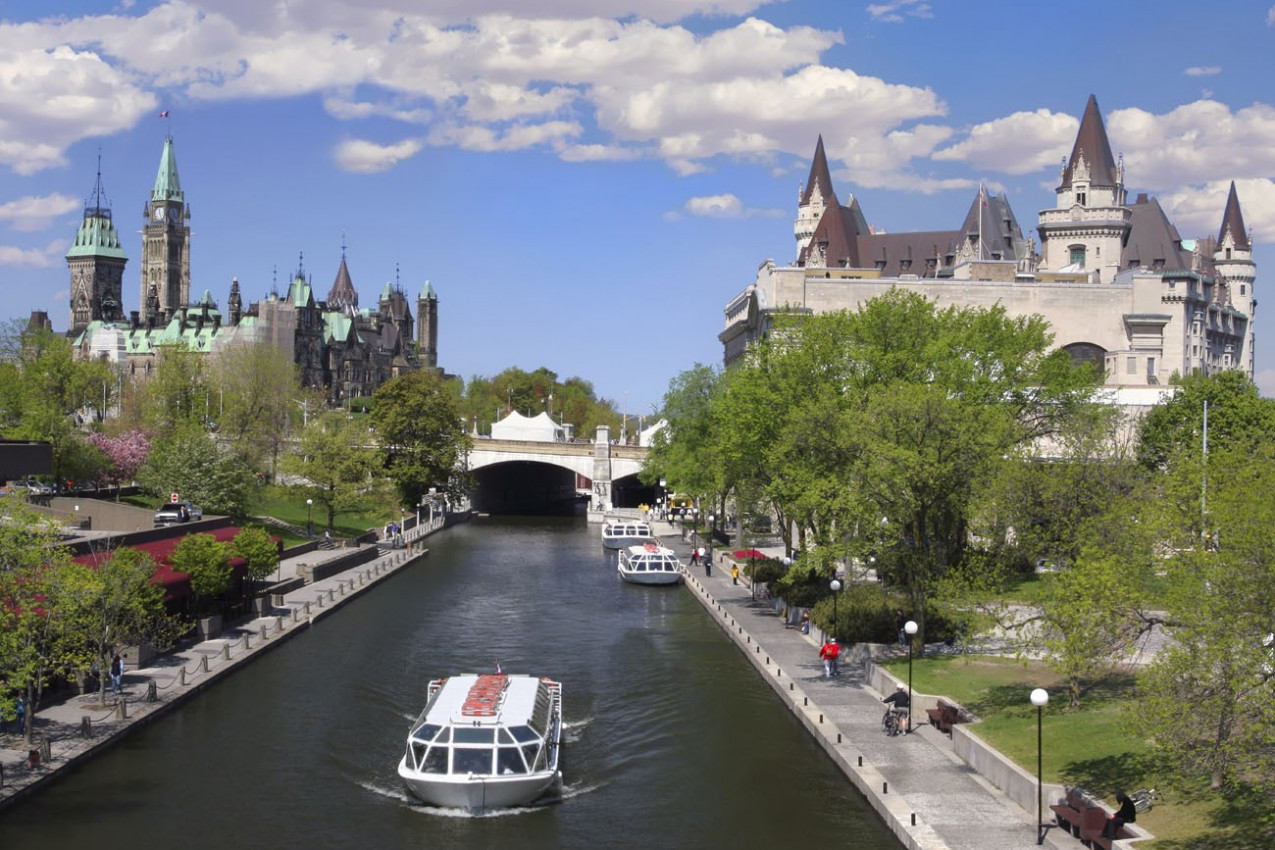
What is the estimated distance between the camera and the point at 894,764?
30.8 m

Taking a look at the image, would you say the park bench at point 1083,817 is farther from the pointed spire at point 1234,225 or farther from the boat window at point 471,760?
the pointed spire at point 1234,225

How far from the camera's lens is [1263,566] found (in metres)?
22.2

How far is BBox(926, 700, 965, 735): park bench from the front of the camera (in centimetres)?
3300

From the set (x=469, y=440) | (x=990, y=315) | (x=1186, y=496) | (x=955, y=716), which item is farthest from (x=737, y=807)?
(x=469, y=440)

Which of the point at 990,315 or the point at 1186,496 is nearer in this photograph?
the point at 1186,496

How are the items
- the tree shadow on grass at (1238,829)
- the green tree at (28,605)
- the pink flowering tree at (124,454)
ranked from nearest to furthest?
the tree shadow on grass at (1238,829), the green tree at (28,605), the pink flowering tree at (124,454)

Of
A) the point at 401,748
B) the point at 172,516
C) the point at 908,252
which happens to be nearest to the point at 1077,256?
the point at 908,252

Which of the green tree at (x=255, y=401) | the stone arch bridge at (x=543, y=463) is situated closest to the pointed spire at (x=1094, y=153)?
the stone arch bridge at (x=543, y=463)

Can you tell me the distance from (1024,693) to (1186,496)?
8831mm

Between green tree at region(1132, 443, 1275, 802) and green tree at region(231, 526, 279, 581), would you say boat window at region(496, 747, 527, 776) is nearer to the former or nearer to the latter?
green tree at region(1132, 443, 1275, 802)

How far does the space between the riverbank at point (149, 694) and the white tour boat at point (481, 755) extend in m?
8.26

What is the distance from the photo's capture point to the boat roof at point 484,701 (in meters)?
31.3

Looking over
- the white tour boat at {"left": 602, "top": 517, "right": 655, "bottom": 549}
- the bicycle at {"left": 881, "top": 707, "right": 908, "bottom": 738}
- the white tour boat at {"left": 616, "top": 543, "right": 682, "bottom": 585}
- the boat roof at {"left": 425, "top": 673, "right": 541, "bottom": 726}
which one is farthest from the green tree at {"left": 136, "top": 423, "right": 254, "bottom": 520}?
the bicycle at {"left": 881, "top": 707, "right": 908, "bottom": 738}

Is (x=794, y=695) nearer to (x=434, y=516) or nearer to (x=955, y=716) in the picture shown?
(x=955, y=716)
